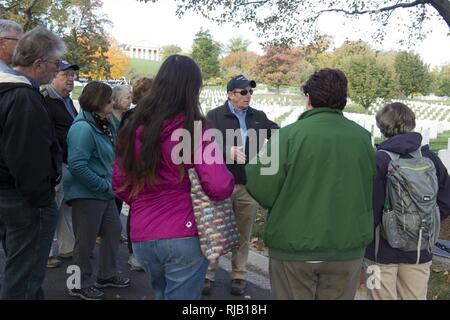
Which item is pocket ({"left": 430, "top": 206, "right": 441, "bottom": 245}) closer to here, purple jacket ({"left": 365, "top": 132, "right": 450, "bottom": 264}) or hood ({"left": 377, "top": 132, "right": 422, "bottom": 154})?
purple jacket ({"left": 365, "top": 132, "right": 450, "bottom": 264})

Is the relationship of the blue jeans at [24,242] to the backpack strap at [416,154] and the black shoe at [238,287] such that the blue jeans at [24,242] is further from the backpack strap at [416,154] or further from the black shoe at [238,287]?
the backpack strap at [416,154]

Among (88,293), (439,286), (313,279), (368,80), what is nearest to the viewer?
(313,279)

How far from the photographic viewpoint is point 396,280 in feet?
11.3

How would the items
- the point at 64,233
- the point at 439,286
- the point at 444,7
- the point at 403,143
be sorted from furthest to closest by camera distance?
1. the point at 444,7
2. the point at 64,233
3. the point at 439,286
4. the point at 403,143

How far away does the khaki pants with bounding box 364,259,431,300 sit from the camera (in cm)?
336

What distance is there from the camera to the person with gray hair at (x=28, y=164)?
2.91 meters

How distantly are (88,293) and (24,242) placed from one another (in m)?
1.35

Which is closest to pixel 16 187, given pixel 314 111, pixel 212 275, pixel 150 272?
pixel 150 272

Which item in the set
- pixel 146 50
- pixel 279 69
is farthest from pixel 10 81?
pixel 146 50

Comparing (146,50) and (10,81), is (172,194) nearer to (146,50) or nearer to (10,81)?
(10,81)

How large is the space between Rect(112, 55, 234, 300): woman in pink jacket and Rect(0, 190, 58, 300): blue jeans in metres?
0.85

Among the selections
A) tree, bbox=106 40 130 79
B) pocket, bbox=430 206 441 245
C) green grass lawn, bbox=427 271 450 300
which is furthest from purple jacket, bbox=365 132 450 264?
tree, bbox=106 40 130 79
